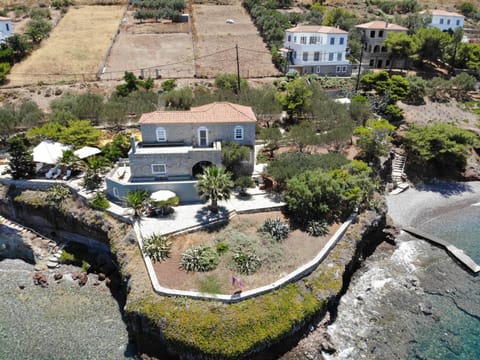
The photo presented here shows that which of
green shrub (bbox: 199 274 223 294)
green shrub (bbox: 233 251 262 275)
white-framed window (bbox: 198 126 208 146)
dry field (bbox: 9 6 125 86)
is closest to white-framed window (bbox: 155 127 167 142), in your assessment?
white-framed window (bbox: 198 126 208 146)

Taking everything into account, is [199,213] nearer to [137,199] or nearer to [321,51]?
[137,199]

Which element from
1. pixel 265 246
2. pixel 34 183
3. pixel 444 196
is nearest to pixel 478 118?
pixel 444 196

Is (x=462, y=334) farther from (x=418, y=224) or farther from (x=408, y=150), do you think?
(x=408, y=150)

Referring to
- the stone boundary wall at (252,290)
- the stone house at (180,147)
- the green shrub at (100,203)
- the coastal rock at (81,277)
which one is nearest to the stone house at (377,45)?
the stone house at (180,147)

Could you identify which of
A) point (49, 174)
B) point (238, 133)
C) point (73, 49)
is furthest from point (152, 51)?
point (238, 133)

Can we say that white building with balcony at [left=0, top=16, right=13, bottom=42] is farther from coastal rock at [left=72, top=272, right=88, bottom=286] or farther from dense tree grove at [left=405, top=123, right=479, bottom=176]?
dense tree grove at [left=405, top=123, right=479, bottom=176]

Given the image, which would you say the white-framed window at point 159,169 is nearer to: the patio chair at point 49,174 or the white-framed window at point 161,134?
the white-framed window at point 161,134
